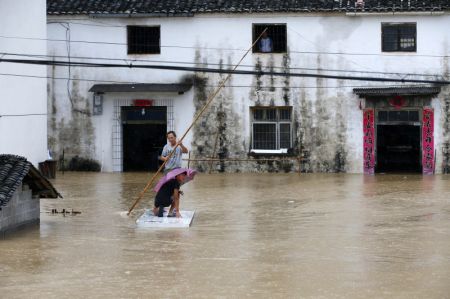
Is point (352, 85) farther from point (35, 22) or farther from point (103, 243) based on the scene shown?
point (103, 243)

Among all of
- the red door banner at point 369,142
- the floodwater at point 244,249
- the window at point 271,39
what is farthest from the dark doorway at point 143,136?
the floodwater at point 244,249

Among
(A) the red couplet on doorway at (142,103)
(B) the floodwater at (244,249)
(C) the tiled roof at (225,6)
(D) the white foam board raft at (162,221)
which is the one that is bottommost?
(B) the floodwater at (244,249)

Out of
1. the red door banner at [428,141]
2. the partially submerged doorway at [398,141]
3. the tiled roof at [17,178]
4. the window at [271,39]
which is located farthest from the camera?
the window at [271,39]

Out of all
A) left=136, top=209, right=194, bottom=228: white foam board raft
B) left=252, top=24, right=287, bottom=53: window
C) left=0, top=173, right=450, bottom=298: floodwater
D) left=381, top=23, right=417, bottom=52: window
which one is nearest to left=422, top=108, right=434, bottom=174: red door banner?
left=381, top=23, right=417, bottom=52: window

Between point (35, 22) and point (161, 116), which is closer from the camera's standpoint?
point (35, 22)

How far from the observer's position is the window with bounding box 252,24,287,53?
31.2m

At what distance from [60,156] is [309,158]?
8.56 m

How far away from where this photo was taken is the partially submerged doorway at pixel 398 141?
30.8 meters

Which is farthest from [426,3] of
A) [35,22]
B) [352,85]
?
[35,22]

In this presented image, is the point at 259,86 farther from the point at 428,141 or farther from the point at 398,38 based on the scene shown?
the point at 428,141

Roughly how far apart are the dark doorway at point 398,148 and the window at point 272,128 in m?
3.07

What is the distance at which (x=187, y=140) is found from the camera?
31625 millimetres

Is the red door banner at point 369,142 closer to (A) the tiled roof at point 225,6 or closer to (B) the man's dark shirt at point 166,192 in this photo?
(A) the tiled roof at point 225,6

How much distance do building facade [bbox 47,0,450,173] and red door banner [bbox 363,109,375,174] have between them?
0.11 feet
